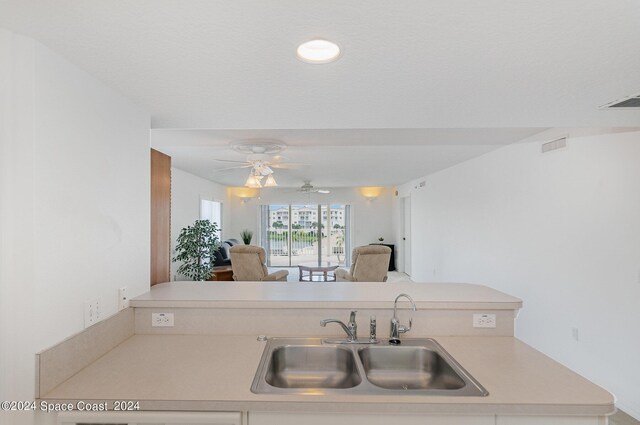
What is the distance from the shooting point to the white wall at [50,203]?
117 centimetres

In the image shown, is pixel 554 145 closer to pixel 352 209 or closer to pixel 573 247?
pixel 573 247

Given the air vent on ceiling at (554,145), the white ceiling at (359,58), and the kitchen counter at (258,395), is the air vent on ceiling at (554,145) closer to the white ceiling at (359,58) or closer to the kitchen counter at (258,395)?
the white ceiling at (359,58)

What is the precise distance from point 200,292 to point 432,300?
1.44 meters

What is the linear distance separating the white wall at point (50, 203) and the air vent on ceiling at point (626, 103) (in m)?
2.90

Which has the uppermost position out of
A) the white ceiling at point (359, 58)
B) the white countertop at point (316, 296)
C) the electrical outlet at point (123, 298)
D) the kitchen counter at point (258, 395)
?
the white ceiling at point (359, 58)

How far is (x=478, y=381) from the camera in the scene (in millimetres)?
1354

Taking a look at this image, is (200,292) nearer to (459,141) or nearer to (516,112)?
(516,112)

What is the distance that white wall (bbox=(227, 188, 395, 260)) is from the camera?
9.67 metres

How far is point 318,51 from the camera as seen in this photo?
4.36ft

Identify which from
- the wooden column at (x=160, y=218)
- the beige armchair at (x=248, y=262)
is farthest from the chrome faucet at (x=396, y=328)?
the beige armchair at (x=248, y=262)

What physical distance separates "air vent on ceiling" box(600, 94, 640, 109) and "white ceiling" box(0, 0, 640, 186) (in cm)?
8

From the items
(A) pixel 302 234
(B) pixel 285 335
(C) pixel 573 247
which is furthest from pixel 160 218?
(A) pixel 302 234

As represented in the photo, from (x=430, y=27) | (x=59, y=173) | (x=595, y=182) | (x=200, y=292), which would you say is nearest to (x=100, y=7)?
(x=59, y=173)

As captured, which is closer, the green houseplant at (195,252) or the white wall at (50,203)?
the white wall at (50,203)
